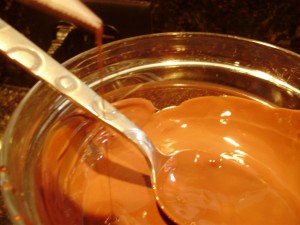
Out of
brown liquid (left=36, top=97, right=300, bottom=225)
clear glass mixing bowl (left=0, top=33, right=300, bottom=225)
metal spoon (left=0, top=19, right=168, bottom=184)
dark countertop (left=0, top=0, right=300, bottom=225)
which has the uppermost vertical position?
dark countertop (left=0, top=0, right=300, bottom=225)

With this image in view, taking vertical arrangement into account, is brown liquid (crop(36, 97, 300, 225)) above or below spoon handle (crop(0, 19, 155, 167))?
below

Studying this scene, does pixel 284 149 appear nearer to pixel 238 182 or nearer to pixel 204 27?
pixel 238 182

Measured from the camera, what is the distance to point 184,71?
0.66 metres

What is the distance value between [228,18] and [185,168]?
24 centimetres

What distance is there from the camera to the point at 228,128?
2.04 ft

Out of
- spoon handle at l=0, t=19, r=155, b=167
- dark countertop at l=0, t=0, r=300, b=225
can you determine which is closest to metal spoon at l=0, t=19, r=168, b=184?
spoon handle at l=0, t=19, r=155, b=167

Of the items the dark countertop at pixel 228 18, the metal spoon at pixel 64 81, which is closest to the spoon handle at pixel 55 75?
the metal spoon at pixel 64 81

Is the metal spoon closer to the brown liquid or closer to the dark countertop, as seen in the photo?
the brown liquid

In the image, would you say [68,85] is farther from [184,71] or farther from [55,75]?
[184,71]

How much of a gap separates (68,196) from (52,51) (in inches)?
10.3

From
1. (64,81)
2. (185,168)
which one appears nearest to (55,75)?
(64,81)

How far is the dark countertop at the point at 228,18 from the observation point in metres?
0.65

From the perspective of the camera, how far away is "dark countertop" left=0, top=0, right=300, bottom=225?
0.65m

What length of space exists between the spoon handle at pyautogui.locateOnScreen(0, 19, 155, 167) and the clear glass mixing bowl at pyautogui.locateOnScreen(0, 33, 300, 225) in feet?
0.25
